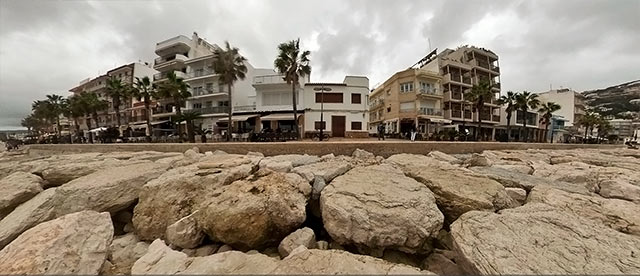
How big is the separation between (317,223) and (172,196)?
→ 3127mm

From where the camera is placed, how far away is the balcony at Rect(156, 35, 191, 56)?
39.1 m

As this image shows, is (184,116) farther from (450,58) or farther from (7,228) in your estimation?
(450,58)

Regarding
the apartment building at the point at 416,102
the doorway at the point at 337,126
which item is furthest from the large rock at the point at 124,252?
the apartment building at the point at 416,102

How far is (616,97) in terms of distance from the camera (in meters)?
120

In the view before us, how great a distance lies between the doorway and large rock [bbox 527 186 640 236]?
21.5m

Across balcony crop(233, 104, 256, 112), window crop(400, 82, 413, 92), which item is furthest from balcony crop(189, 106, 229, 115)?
window crop(400, 82, 413, 92)

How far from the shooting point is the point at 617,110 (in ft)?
320

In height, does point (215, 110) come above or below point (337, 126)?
above

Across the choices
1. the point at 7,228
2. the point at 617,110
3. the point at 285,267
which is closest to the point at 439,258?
the point at 285,267

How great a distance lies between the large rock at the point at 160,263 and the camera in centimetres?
287

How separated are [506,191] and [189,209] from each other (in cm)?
675

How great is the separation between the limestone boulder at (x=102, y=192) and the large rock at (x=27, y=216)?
126 millimetres

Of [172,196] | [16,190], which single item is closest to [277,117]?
[16,190]

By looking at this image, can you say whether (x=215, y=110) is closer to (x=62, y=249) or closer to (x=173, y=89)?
(x=173, y=89)
